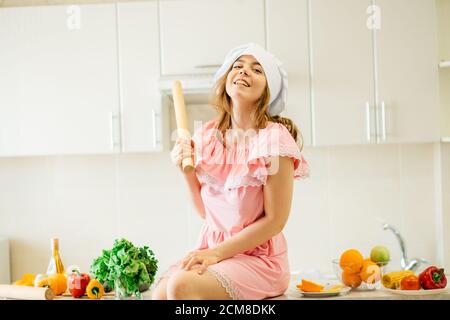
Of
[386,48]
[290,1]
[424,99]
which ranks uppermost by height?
[290,1]

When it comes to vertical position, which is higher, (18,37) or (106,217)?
(18,37)

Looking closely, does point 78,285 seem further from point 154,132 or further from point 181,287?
point 154,132

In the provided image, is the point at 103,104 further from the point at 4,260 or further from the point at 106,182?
the point at 4,260

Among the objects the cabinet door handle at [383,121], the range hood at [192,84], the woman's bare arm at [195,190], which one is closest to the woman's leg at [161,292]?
the woman's bare arm at [195,190]

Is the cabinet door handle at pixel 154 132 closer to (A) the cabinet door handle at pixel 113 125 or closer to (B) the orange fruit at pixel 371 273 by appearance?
(A) the cabinet door handle at pixel 113 125

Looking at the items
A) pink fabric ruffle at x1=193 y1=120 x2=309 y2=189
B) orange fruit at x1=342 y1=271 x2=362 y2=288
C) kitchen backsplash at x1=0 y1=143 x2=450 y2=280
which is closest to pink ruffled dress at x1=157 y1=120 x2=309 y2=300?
pink fabric ruffle at x1=193 y1=120 x2=309 y2=189

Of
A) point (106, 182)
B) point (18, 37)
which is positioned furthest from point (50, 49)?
point (106, 182)

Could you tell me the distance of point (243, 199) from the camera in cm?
71

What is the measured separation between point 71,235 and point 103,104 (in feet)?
1.24

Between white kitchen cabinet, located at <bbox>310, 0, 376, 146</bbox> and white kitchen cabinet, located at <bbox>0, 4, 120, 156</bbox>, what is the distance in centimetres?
44

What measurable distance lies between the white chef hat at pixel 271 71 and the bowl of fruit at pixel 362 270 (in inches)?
9.6

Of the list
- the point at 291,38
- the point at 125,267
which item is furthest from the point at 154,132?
the point at 125,267

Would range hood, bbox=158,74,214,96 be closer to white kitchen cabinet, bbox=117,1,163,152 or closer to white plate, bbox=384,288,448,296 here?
white kitchen cabinet, bbox=117,1,163,152

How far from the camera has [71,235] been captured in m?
1.51
